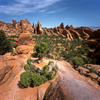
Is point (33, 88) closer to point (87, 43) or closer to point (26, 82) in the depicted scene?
point (26, 82)

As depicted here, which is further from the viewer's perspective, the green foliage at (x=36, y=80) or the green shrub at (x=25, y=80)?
the green foliage at (x=36, y=80)

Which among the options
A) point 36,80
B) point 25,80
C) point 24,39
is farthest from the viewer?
point 24,39

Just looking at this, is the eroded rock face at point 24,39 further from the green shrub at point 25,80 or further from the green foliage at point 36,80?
the green foliage at point 36,80

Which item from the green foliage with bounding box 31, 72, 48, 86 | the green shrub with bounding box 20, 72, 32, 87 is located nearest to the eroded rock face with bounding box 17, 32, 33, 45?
the green shrub with bounding box 20, 72, 32, 87

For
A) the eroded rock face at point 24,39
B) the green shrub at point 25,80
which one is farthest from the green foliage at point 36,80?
the eroded rock face at point 24,39

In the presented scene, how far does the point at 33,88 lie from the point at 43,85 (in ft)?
3.25

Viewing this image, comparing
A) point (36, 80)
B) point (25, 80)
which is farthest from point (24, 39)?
point (36, 80)

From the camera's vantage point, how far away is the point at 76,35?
135 feet

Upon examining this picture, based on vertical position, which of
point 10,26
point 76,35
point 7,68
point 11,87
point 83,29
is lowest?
point 11,87

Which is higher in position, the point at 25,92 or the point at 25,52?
the point at 25,52

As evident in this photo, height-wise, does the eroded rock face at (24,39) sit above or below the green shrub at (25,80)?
above

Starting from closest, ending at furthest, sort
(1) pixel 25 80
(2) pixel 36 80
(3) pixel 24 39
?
(1) pixel 25 80 → (2) pixel 36 80 → (3) pixel 24 39

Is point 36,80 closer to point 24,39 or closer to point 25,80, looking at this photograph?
point 25,80

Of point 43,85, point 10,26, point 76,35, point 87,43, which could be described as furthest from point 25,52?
point 10,26
